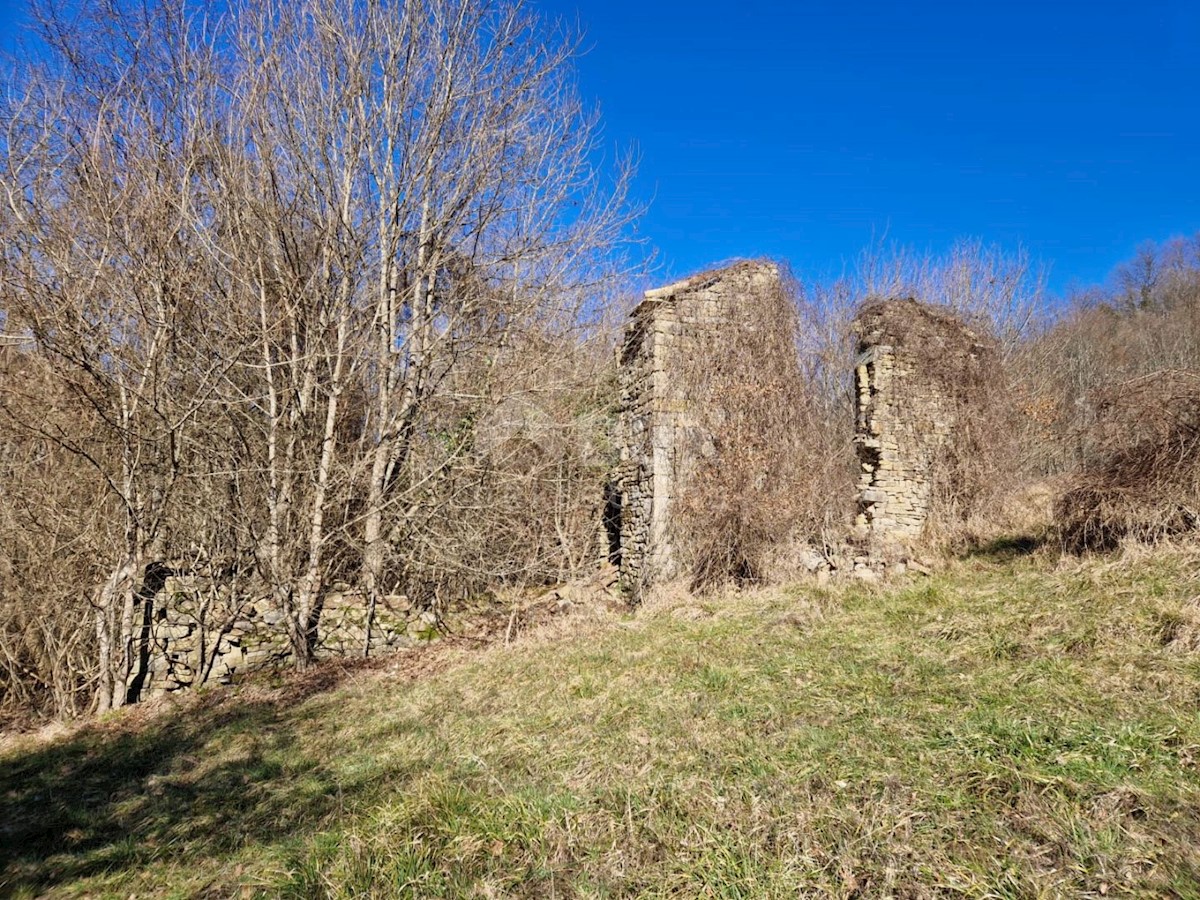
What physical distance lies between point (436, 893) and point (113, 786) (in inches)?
146

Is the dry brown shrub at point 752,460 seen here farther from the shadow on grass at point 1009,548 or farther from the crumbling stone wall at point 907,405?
the shadow on grass at point 1009,548

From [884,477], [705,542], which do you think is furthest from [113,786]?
[884,477]

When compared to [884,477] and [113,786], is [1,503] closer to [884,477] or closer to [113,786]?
[113,786]

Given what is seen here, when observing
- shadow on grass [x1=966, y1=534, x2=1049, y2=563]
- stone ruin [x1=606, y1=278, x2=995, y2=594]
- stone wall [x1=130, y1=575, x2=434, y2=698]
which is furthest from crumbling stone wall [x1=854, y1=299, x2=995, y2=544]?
stone wall [x1=130, y1=575, x2=434, y2=698]

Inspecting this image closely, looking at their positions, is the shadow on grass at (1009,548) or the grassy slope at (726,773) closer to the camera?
the grassy slope at (726,773)

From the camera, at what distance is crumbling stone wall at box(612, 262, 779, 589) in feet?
31.6

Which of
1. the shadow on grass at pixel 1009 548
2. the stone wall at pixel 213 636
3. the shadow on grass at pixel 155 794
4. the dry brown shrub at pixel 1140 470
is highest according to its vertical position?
the dry brown shrub at pixel 1140 470

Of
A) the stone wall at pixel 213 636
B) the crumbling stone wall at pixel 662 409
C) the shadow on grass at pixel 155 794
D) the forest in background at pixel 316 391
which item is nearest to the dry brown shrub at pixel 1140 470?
the forest in background at pixel 316 391

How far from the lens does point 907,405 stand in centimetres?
1051

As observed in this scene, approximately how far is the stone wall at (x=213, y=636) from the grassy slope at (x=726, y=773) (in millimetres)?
1306

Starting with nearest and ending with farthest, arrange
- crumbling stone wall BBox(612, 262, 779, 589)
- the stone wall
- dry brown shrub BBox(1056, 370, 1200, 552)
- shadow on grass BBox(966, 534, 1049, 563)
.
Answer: dry brown shrub BBox(1056, 370, 1200, 552) < shadow on grass BBox(966, 534, 1049, 563) < the stone wall < crumbling stone wall BBox(612, 262, 779, 589)

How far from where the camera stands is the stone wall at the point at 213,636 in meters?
7.39

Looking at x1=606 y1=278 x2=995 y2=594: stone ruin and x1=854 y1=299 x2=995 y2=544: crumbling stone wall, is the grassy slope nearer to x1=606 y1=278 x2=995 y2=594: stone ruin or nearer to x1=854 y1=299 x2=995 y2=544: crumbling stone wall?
x1=606 y1=278 x2=995 y2=594: stone ruin

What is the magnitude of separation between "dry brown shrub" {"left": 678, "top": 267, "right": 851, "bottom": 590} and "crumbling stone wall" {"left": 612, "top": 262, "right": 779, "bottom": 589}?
0.48ft
